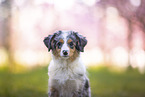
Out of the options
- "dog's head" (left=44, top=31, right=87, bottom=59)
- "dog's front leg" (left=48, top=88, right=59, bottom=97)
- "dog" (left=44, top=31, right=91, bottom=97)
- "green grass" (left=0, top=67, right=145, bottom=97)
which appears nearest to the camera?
"dog's head" (left=44, top=31, right=87, bottom=59)

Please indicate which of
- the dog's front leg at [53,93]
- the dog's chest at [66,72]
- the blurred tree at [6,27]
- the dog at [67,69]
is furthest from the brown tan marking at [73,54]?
the blurred tree at [6,27]

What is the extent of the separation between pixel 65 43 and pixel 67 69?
2.00ft

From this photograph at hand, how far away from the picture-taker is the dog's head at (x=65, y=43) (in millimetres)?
3996

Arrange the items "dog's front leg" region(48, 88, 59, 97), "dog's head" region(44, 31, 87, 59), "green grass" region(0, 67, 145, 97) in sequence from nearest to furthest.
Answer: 1. "dog's head" region(44, 31, 87, 59)
2. "dog's front leg" region(48, 88, 59, 97)
3. "green grass" region(0, 67, 145, 97)

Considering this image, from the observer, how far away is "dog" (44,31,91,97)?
4.21 m

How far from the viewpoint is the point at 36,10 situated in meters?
9.13

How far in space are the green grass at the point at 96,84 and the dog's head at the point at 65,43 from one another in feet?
6.31

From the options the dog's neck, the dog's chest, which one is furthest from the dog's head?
the dog's chest

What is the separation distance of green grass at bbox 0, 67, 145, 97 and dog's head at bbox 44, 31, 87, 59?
6.31 feet

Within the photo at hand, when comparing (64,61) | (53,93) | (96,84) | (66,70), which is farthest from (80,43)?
(96,84)

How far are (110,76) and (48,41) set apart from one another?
17.0ft

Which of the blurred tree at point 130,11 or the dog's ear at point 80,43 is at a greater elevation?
the blurred tree at point 130,11

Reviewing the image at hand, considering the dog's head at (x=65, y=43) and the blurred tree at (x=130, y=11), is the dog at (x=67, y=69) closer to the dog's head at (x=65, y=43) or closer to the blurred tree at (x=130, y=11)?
the dog's head at (x=65, y=43)

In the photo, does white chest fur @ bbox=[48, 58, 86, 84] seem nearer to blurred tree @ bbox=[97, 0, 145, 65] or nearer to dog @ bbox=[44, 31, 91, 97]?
dog @ bbox=[44, 31, 91, 97]
